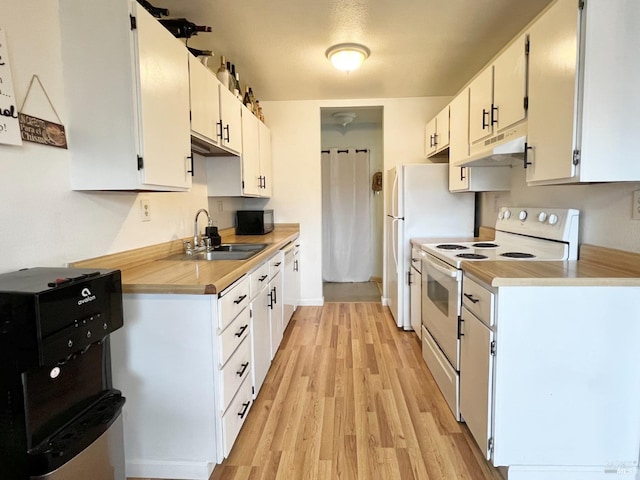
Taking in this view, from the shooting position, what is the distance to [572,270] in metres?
1.57

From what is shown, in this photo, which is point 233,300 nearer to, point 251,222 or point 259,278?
point 259,278

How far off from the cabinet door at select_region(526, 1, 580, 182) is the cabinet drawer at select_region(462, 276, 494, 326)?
601 mm

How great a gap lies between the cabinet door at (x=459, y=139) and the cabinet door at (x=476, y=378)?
1.36m

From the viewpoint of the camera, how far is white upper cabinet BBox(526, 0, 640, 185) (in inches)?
54.0

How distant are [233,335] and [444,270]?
1207mm

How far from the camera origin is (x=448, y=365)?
2.07m

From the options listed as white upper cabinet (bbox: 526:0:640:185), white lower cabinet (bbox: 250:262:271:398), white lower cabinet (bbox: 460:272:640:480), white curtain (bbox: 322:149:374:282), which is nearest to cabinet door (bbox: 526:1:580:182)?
white upper cabinet (bbox: 526:0:640:185)

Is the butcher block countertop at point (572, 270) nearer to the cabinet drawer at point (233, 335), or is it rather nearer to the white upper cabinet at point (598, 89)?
the white upper cabinet at point (598, 89)

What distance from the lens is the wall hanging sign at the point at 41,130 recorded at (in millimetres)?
1258

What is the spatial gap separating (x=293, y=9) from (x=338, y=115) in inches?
96.6

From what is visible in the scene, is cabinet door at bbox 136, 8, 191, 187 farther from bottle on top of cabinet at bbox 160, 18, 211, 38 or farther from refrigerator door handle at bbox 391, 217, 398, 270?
refrigerator door handle at bbox 391, 217, 398, 270

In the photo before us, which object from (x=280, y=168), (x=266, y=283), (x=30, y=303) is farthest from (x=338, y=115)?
(x=30, y=303)

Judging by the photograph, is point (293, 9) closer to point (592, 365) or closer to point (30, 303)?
point (30, 303)

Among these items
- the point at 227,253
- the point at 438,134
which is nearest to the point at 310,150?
the point at 438,134
